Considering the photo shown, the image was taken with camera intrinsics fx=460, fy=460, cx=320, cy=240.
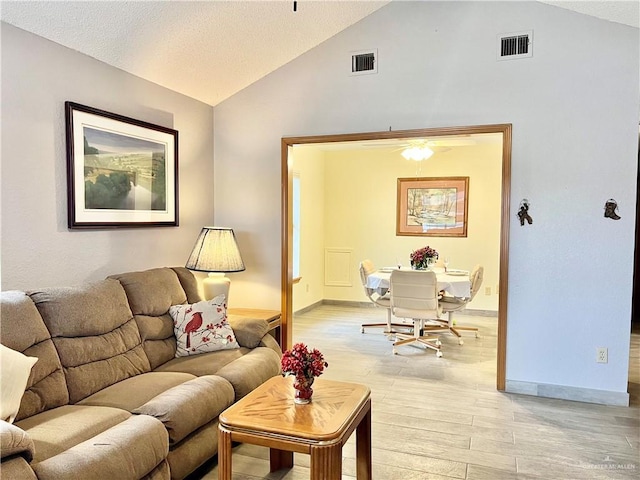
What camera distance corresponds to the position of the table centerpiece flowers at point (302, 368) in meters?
2.20

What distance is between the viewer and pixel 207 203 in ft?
15.1

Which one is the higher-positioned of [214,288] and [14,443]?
[214,288]

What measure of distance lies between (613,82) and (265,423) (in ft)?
11.4

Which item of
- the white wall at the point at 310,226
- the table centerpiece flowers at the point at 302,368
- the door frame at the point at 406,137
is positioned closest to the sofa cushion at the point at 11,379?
the table centerpiece flowers at the point at 302,368

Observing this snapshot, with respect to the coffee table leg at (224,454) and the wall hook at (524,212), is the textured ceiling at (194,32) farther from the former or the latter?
the coffee table leg at (224,454)

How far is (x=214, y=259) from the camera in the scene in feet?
12.9

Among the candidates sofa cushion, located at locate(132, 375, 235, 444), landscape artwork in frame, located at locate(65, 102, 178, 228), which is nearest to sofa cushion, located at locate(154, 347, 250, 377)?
sofa cushion, located at locate(132, 375, 235, 444)

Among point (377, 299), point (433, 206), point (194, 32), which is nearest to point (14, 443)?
point (194, 32)

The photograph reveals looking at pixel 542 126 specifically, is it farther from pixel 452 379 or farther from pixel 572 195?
pixel 452 379

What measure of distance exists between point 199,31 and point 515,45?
2487 millimetres

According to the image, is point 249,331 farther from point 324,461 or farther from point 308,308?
point 308,308

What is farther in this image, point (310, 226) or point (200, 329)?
point (310, 226)

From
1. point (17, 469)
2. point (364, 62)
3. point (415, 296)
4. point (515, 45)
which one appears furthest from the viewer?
point (415, 296)

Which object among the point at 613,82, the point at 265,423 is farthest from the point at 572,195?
the point at 265,423
